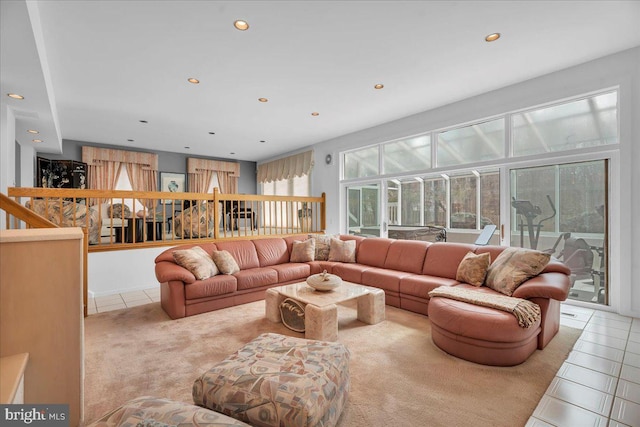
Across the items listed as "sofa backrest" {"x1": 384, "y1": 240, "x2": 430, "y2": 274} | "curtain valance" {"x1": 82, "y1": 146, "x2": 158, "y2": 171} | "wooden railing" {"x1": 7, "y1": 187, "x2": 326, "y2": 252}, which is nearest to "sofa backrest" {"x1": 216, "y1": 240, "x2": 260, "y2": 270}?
"wooden railing" {"x1": 7, "y1": 187, "x2": 326, "y2": 252}

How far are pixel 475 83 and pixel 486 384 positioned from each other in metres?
3.50

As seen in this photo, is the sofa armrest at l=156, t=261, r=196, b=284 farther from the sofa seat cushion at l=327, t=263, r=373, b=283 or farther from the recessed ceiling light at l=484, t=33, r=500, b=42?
the recessed ceiling light at l=484, t=33, r=500, b=42

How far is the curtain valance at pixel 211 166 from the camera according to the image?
8297 millimetres

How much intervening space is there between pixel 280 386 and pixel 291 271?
286cm

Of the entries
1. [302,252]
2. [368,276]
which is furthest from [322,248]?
[368,276]

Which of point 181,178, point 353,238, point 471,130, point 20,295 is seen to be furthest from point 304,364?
point 181,178

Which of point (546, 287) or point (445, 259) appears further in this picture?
point (445, 259)

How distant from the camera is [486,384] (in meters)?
1.97

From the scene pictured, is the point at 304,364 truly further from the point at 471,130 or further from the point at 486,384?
the point at 471,130

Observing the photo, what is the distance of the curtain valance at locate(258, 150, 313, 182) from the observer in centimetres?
714

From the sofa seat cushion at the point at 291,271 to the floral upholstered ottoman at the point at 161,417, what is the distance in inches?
114

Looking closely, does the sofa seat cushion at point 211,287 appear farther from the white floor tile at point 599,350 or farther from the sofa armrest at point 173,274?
the white floor tile at point 599,350

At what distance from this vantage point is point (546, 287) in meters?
2.37

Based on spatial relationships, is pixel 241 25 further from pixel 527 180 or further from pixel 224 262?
pixel 527 180
